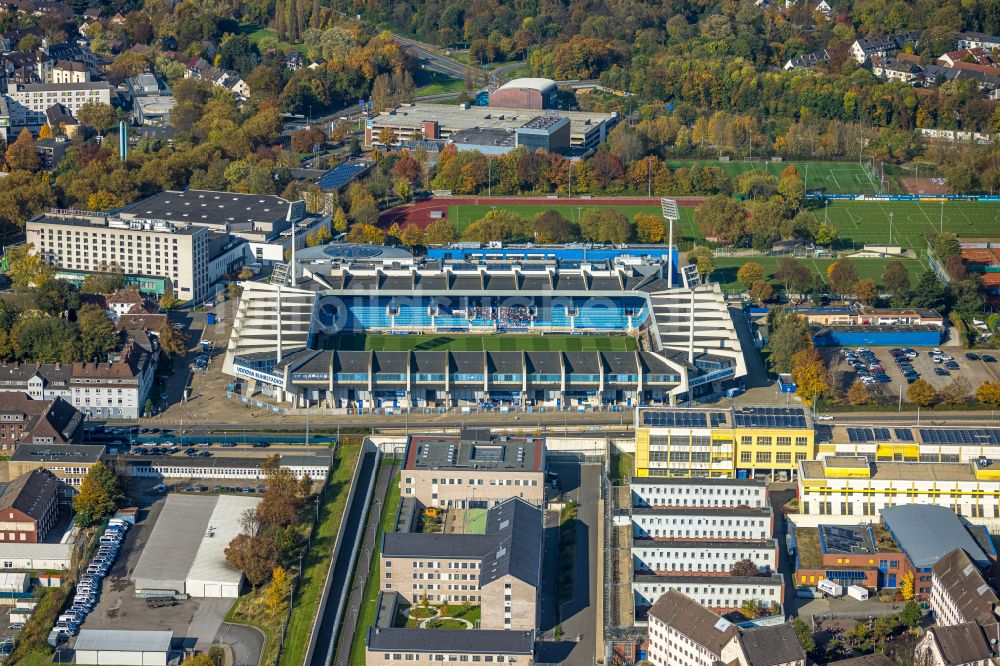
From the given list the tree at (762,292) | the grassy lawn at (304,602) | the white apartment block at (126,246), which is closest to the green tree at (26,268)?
the white apartment block at (126,246)

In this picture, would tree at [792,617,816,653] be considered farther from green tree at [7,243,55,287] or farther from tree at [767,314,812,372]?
green tree at [7,243,55,287]

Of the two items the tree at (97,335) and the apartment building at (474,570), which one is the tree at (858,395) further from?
the tree at (97,335)

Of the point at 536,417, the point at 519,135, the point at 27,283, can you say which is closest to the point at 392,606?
the point at 536,417

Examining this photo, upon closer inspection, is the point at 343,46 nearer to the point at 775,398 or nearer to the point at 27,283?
the point at 27,283

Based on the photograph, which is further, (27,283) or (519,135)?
(519,135)

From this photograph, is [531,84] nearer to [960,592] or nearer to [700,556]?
[700,556]

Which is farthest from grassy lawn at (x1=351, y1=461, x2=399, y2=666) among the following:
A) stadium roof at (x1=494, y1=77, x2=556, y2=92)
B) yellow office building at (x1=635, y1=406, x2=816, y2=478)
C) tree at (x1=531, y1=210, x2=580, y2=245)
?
stadium roof at (x1=494, y1=77, x2=556, y2=92)
